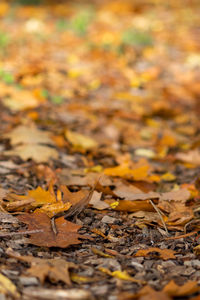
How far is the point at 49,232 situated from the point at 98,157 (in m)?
1.18

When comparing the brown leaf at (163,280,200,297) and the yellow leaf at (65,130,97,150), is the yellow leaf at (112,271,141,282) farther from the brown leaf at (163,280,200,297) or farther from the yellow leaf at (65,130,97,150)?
the yellow leaf at (65,130,97,150)

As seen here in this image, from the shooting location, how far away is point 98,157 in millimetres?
2830

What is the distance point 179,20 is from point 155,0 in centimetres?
152

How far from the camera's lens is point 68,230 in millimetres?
1727

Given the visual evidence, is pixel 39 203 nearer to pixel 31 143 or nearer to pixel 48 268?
pixel 48 268

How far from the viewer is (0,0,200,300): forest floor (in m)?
1.52

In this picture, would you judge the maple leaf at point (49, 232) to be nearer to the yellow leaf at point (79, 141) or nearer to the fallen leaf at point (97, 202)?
the fallen leaf at point (97, 202)

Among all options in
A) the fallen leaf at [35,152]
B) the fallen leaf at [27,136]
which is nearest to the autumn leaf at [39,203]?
the fallen leaf at [35,152]

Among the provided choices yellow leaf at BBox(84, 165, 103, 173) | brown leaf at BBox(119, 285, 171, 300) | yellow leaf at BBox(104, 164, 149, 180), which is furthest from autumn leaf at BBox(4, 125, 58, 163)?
brown leaf at BBox(119, 285, 171, 300)

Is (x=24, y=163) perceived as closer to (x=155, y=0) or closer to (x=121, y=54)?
(x=121, y=54)

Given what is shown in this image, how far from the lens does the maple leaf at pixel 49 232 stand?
5.38 ft

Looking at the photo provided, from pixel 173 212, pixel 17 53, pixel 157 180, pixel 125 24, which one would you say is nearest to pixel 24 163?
pixel 157 180

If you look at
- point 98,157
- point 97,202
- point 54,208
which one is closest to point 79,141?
point 98,157

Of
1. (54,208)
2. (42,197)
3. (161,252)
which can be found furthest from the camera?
(42,197)
